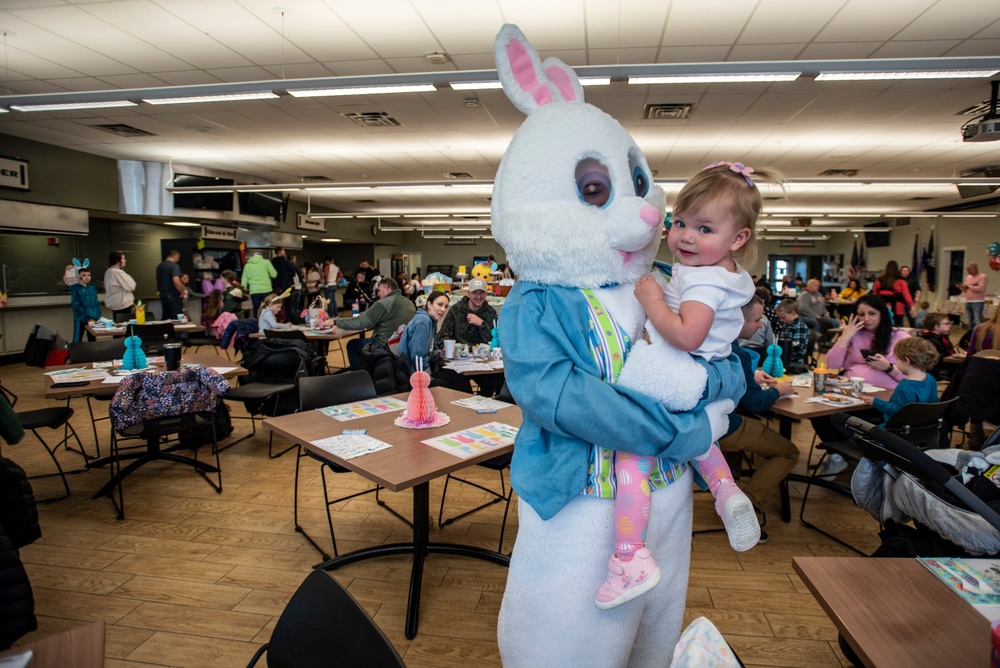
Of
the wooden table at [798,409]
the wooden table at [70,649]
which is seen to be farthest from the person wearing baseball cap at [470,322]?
the wooden table at [70,649]

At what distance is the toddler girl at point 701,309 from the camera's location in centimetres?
108

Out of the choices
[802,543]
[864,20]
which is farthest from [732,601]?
[864,20]

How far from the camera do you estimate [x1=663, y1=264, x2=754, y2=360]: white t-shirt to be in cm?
114

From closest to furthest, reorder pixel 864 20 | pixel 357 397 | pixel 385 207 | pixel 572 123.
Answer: pixel 572 123, pixel 357 397, pixel 864 20, pixel 385 207

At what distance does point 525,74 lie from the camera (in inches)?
52.1

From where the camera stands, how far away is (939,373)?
18.7ft

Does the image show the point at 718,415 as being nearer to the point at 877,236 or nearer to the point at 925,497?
the point at 925,497

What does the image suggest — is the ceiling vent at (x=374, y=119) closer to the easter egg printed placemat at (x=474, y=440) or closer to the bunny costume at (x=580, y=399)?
the easter egg printed placemat at (x=474, y=440)

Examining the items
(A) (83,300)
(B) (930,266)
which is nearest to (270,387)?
(A) (83,300)

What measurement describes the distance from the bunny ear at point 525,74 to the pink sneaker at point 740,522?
989 mm

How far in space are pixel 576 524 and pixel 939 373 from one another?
20.7 feet

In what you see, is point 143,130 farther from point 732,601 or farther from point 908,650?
point 908,650

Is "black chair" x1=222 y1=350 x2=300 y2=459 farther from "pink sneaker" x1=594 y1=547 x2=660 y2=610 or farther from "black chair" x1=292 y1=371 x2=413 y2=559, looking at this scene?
"pink sneaker" x1=594 y1=547 x2=660 y2=610

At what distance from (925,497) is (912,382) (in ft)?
6.99
